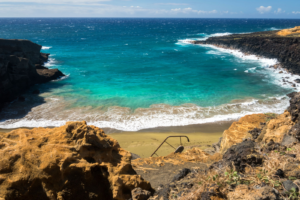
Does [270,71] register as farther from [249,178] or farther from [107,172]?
[107,172]

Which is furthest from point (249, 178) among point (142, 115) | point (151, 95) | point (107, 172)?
point (151, 95)

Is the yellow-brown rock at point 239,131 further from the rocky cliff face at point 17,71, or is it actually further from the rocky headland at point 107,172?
the rocky cliff face at point 17,71

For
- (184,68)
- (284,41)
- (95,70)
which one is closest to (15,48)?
(95,70)

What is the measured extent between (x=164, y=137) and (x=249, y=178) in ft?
34.0

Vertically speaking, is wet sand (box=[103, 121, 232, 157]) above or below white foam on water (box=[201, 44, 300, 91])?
below

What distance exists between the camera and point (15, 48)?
26.6m

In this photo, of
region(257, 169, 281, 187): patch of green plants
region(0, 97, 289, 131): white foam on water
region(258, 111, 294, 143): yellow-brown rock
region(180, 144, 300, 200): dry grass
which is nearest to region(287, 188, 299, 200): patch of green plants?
region(180, 144, 300, 200): dry grass

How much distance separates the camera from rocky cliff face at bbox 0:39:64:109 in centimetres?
2047

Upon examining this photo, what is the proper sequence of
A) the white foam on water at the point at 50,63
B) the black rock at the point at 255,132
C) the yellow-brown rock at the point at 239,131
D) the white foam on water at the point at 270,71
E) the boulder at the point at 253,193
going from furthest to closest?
the white foam on water at the point at 50,63, the white foam on water at the point at 270,71, the yellow-brown rock at the point at 239,131, the black rock at the point at 255,132, the boulder at the point at 253,193

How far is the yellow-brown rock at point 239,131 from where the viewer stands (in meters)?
9.65

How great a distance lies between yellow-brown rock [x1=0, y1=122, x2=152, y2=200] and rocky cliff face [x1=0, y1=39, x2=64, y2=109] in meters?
17.4

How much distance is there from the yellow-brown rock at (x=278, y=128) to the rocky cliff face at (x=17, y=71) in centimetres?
2174

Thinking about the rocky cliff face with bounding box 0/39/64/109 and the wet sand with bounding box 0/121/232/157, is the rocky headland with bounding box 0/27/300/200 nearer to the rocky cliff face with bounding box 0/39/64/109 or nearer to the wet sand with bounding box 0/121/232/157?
the wet sand with bounding box 0/121/232/157

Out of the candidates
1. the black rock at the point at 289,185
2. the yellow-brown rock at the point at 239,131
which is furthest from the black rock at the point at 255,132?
the black rock at the point at 289,185
